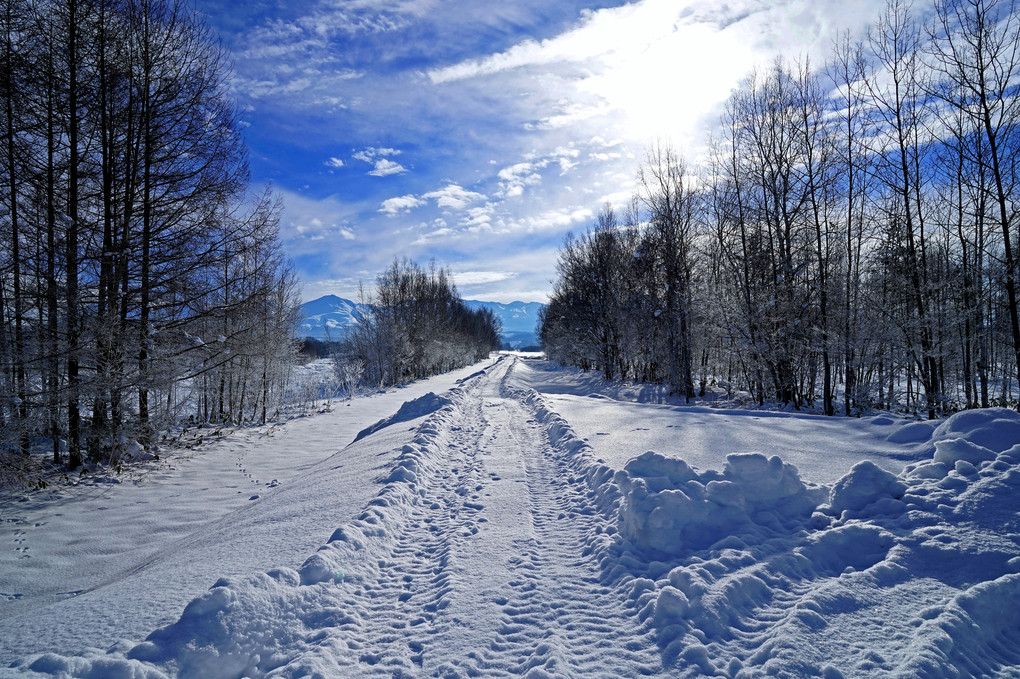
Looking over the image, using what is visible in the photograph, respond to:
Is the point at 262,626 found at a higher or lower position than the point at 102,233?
lower

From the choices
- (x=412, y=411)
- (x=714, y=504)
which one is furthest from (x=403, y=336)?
(x=714, y=504)

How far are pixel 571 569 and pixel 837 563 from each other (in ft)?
7.17

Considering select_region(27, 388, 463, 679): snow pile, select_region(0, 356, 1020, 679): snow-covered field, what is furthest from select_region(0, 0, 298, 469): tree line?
select_region(27, 388, 463, 679): snow pile

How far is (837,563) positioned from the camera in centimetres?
357

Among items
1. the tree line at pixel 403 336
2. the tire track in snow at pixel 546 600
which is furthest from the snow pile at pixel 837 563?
the tree line at pixel 403 336

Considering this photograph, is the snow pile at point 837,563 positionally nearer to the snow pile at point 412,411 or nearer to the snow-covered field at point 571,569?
the snow-covered field at point 571,569

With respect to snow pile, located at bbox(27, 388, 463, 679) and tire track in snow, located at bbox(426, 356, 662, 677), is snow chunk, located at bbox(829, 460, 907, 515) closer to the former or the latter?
tire track in snow, located at bbox(426, 356, 662, 677)

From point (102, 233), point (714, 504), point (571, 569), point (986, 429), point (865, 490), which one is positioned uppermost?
point (102, 233)

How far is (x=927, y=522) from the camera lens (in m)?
3.81

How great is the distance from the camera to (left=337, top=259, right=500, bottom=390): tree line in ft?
133

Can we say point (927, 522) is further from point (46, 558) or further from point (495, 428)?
point (46, 558)

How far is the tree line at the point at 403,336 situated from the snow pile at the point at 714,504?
2762cm

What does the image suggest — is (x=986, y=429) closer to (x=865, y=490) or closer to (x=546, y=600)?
(x=865, y=490)

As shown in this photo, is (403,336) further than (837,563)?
Yes
